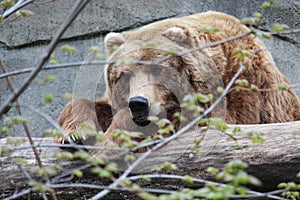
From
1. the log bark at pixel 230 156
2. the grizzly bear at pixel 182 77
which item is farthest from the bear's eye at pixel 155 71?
the log bark at pixel 230 156

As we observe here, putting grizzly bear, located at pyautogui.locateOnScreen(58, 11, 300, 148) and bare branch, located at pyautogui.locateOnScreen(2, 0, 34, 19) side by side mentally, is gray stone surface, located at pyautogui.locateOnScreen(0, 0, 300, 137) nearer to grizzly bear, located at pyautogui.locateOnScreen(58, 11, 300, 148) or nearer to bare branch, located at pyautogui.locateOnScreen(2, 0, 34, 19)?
grizzly bear, located at pyautogui.locateOnScreen(58, 11, 300, 148)

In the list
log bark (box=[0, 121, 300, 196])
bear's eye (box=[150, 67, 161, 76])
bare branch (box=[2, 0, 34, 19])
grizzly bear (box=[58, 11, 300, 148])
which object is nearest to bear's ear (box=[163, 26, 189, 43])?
grizzly bear (box=[58, 11, 300, 148])

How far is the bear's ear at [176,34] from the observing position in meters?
4.52

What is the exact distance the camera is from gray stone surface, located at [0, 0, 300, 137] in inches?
258

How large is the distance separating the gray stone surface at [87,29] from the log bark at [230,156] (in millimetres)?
2871

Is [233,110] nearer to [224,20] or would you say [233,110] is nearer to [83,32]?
[224,20]

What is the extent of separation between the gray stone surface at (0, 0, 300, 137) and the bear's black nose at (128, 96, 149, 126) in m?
2.54

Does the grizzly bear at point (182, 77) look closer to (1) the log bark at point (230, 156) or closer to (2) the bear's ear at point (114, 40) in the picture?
(2) the bear's ear at point (114, 40)

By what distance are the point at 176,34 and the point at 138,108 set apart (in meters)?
0.84

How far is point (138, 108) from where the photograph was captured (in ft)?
13.1

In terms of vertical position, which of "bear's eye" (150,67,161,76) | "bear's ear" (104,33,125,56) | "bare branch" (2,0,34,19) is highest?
"bare branch" (2,0,34,19)

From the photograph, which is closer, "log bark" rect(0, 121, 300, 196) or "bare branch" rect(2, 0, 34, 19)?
"bare branch" rect(2, 0, 34, 19)

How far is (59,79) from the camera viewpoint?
677cm

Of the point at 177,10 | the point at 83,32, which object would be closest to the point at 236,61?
the point at 177,10
